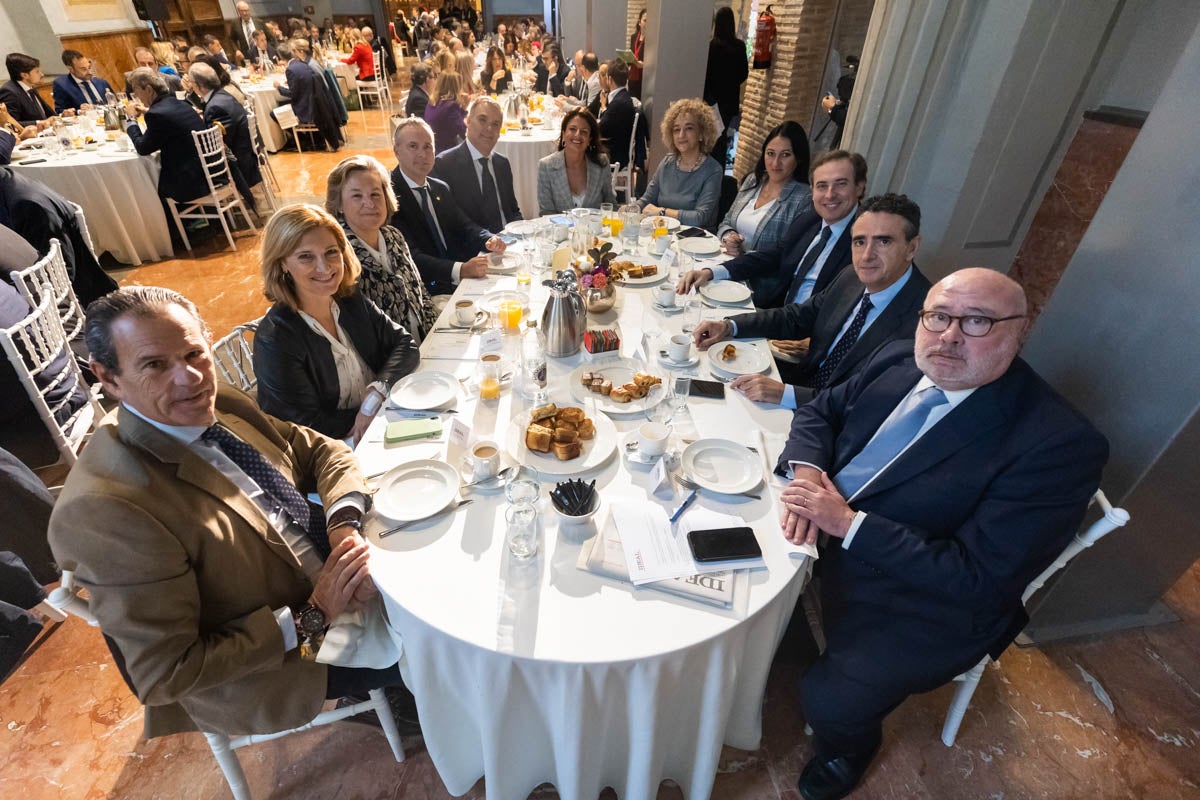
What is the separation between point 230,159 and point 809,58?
5.82m

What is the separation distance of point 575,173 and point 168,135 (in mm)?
3340

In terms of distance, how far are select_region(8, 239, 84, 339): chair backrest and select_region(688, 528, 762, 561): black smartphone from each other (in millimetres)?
2672

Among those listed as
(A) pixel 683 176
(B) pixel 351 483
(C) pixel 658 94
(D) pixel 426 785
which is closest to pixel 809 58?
(C) pixel 658 94

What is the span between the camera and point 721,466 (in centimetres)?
155

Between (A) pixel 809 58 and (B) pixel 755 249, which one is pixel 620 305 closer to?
(B) pixel 755 249

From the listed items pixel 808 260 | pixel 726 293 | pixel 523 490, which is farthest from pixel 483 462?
pixel 808 260

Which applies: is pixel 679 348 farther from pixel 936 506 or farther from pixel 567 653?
pixel 567 653

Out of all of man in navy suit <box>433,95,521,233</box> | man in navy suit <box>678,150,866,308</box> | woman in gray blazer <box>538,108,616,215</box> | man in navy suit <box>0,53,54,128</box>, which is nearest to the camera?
man in navy suit <box>678,150,866,308</box>

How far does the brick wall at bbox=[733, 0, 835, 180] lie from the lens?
221 inches

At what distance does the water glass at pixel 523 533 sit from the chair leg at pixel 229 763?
876 millimetres

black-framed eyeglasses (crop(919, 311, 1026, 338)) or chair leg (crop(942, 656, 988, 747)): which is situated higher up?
black-framed eyeglasses (crop(919, 311, 1026, 338))

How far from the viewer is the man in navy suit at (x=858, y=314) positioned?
1935 millimetres

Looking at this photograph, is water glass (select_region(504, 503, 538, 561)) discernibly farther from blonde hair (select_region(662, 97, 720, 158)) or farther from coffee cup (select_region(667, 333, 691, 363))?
blonde hair (select_region(662, 97, 720, 158))

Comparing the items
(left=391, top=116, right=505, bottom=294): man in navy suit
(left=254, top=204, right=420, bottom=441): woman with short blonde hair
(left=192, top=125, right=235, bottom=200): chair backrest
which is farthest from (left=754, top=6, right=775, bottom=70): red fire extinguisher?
(left=254, top=204, right=420, bottom=441): woman with short blonde hair
